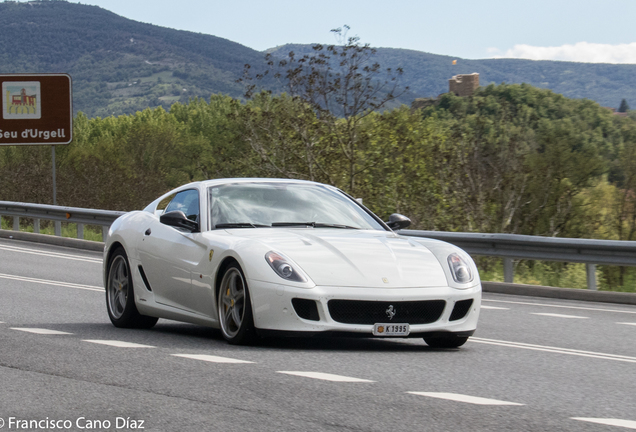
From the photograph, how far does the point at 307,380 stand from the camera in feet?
18.0

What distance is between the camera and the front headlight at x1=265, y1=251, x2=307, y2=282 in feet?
21.2

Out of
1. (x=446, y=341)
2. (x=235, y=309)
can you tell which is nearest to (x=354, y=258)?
(x=235, y=309)

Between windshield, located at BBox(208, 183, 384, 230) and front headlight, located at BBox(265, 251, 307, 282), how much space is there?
90 centimetres

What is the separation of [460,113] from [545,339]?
48.0 ft

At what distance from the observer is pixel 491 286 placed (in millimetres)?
13273

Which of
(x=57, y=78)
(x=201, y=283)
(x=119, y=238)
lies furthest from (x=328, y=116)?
(x=201, y=283)

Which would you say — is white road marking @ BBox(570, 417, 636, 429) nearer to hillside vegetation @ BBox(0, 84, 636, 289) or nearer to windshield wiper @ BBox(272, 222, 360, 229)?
windshield wiper @ BBox(272, 222, 360, 229)

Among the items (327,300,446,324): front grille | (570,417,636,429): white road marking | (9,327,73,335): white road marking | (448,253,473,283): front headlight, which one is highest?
(448,253,473,283): front headlight

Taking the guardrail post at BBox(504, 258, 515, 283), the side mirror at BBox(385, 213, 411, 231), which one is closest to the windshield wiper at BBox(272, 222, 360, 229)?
the side mirror at BBox(385, 213, 411, 231)

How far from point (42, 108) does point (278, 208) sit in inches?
788

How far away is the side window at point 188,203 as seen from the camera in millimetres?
7785

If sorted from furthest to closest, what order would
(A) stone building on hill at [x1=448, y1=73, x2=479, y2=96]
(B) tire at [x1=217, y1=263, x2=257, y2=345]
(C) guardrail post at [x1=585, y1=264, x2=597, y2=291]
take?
(A) stone building on hill at [x1=448, y1=73, x2=479, y2=96], (C) guardrail post at [x1=585, y1=264, x2=597, y2=291], (B) tire at [x1=217, y1=263, x2=257, y2=345]

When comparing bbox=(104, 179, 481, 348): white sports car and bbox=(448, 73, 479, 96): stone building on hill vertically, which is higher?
bbox=(448, 73, 479, 96): stone building on hill

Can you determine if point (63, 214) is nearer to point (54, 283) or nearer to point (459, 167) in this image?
point (54, 283)
